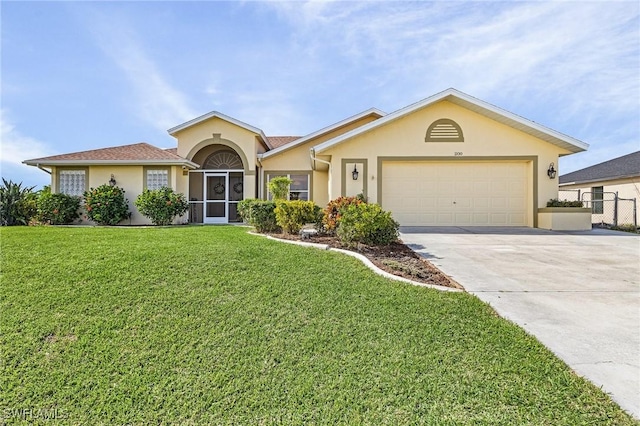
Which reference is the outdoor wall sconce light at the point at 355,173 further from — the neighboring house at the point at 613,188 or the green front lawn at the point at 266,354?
the neighboring house at the point at 613,188

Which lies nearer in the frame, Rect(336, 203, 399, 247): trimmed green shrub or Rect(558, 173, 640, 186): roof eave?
Rect(336, 203, 399, 247): trimmed green shrub

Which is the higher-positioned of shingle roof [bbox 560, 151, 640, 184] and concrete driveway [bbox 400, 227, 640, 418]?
shingle roof [bbox 560, 151, 640, 184]

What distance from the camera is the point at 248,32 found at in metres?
10.5

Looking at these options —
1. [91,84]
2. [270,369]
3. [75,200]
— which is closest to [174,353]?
[270,369]

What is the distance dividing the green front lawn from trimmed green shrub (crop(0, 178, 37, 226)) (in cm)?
1140

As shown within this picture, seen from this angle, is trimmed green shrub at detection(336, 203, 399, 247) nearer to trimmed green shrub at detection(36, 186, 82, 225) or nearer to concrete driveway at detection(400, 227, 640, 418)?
concrete driveway at detection(400, 227, 640, 418)

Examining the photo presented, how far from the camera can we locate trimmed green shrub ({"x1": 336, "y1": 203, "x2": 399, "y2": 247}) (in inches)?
291

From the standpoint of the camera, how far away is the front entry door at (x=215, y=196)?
1677cm

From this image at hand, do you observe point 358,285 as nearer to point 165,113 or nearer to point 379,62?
point 379,62

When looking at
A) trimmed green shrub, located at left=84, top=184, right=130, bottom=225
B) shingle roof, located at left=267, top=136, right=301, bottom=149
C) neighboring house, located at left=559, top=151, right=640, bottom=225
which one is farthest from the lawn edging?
neighboring house, located at left=559, top=151, right=640, bottom=225

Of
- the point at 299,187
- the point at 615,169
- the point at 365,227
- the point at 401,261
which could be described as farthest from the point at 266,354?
the point at 615,169

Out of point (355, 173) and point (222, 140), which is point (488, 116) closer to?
point (355, 173)

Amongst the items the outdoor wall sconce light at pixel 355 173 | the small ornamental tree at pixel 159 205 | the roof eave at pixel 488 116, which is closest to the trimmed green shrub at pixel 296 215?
the outdoor wall sconce light at pixel 355 173

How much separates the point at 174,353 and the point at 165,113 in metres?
16.2
